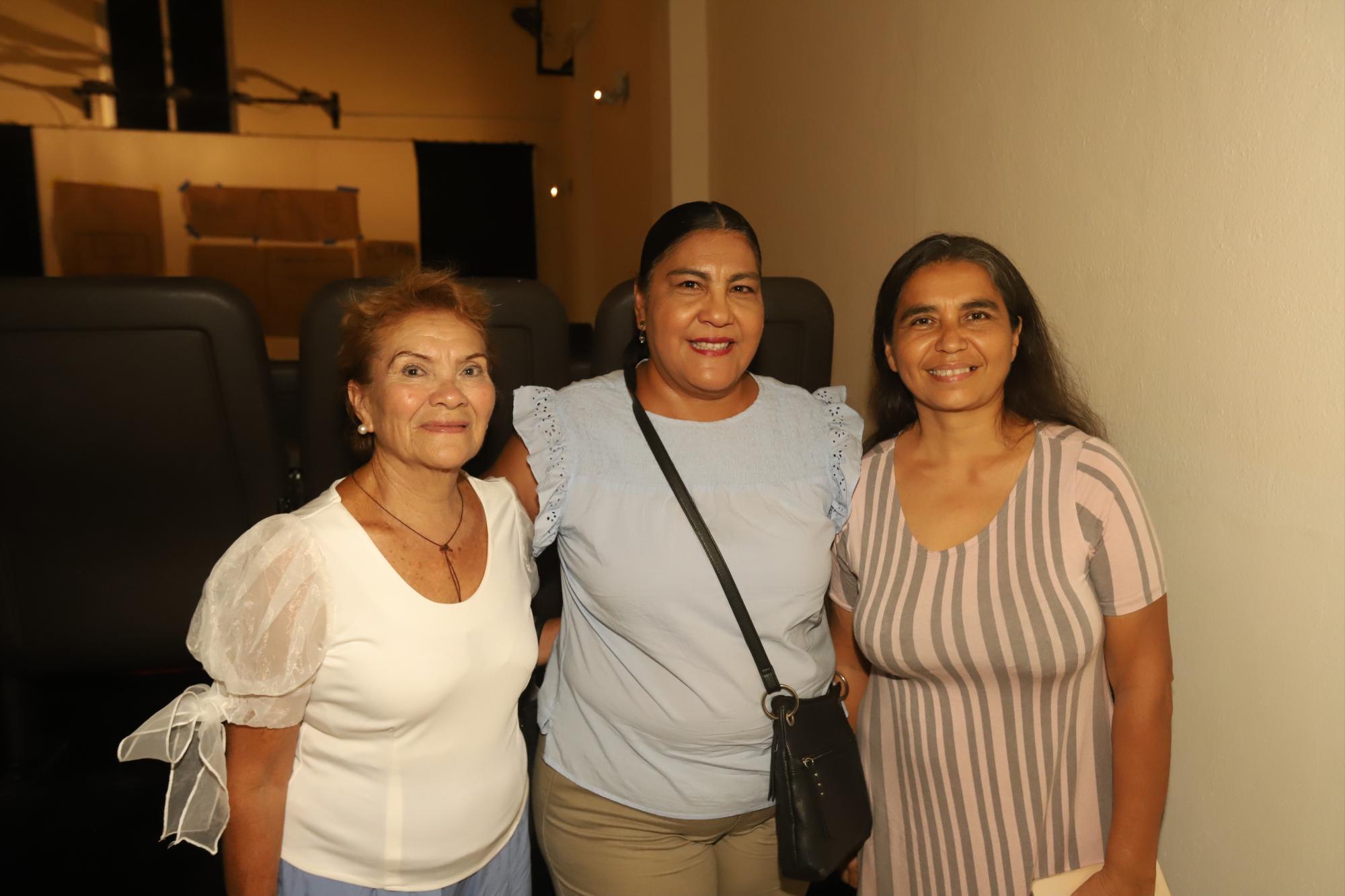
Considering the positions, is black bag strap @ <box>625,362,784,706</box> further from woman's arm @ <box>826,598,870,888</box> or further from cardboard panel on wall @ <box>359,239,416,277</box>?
cardboard panel on wall @ <box>359,239,416,277</box>

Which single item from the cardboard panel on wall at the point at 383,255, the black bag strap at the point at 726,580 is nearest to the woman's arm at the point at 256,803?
the black bag strap at the point at 726,580

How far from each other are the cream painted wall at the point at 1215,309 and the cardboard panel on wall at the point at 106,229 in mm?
5772

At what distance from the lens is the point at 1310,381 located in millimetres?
1211

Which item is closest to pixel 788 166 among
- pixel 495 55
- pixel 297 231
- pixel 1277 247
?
pixel 1277 247

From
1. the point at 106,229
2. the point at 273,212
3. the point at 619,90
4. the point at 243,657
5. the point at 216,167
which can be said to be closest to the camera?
the point at 243,657

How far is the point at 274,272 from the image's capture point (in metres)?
6.84

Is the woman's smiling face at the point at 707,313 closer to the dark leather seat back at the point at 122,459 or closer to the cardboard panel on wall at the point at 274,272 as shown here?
the dark leather seat back at the point at 122,459

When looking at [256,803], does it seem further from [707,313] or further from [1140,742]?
[1140,742]

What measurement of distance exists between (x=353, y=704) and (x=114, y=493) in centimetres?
99

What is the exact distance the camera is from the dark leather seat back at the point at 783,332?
6.05 feet

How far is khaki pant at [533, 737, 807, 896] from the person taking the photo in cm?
149

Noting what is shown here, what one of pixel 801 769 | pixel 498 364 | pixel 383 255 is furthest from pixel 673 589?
pixel 383 255

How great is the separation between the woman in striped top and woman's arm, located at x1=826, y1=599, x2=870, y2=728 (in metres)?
0.07

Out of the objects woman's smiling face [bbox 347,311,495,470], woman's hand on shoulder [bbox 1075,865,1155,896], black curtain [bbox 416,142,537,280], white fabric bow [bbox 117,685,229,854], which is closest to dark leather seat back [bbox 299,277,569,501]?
woman's smiling face [bbox 347,311,495,470]
